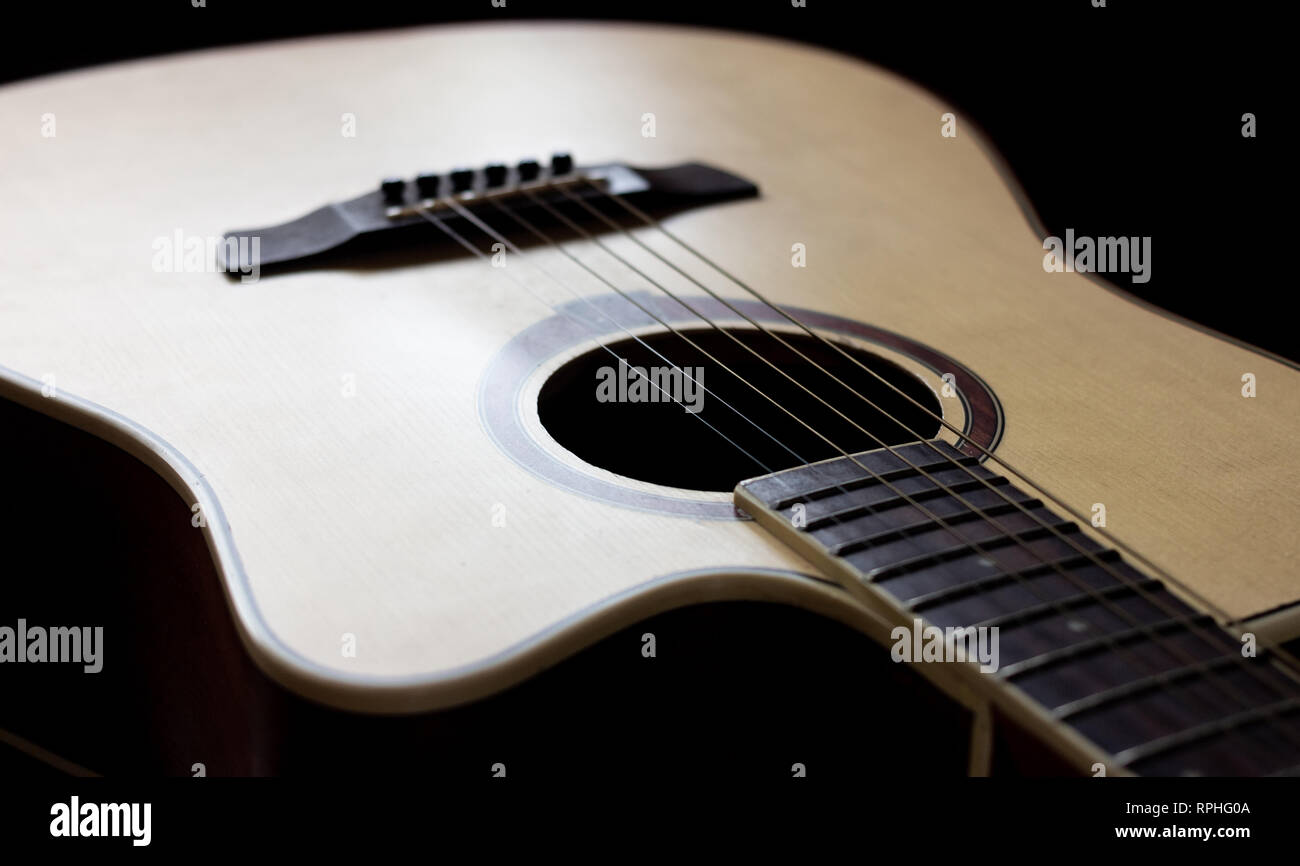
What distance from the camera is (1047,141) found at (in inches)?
74.9

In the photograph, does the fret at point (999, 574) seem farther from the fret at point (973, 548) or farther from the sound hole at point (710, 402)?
the sound hole at point (710, 402)

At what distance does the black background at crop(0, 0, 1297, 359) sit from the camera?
1.66 metres

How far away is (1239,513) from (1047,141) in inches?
49.3

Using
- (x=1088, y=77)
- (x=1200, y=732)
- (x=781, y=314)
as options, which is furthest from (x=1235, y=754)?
(x=1088, y=77)

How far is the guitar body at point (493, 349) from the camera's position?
692mm

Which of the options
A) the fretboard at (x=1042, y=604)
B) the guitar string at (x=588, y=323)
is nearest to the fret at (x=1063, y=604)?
the fretboard at (x=1042, y=604)

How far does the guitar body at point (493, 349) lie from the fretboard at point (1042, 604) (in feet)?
0.08

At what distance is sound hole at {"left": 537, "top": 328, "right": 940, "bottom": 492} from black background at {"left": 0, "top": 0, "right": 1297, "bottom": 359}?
67cm

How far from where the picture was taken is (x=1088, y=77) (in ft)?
5.87

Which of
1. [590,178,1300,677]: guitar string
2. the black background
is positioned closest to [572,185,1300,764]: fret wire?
[590,178,1300,677]: guitar string

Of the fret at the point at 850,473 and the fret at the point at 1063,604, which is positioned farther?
the fret at the point at 850,473

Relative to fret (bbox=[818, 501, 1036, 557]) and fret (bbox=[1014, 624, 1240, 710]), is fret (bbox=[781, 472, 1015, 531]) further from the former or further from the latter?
fret (bbox=[1014, 624, 1240, 710])
